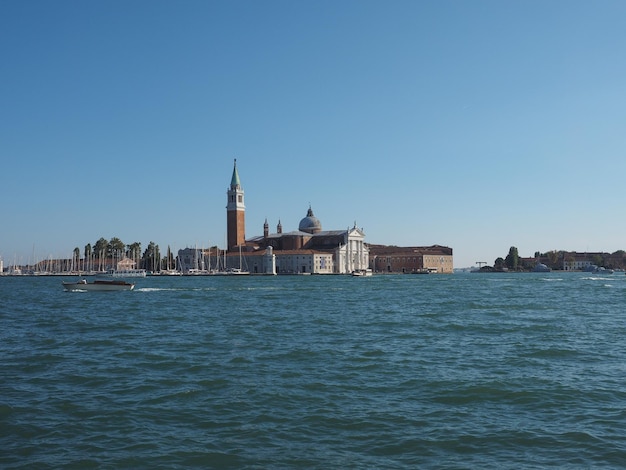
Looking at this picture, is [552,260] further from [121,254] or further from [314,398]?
[314,398]

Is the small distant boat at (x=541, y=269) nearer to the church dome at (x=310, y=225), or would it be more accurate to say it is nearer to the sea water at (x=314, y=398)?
the church dome at (x=310, y=225)

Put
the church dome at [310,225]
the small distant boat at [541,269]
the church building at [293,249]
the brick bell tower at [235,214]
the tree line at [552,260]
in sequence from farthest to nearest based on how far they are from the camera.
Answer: the tree line at [552,260] < the small distant boat at [541,269] < the church dome at [310,225] < the brick bell tower at [235,214] < the church building at [293,249]

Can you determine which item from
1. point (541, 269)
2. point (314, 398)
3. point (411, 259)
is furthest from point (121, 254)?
point (314, 398)

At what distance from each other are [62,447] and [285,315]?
52.5 ft

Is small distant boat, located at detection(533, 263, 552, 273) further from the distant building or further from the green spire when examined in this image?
the green spire

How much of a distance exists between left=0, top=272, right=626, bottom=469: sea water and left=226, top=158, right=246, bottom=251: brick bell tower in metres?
90.6

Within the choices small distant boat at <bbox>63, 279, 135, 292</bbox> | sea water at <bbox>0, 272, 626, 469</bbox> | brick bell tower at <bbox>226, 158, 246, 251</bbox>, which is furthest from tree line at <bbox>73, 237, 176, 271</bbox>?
sea water at <bbox>0, 272, 626, 469</bbox>

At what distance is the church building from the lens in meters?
103

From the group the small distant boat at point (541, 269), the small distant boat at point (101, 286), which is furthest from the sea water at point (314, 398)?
the small distant boat at point (541, 269)

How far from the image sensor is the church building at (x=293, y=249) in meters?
103

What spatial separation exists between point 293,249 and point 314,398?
329ft

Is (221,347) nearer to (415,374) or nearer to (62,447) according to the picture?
(415,374)

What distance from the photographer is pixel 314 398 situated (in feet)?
28.1

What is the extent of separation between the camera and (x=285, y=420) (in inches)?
294
